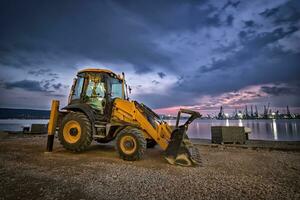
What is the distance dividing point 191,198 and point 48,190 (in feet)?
8.81

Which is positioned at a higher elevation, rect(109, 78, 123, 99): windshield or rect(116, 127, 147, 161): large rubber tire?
rect(109, 78, 123, 99): windshield

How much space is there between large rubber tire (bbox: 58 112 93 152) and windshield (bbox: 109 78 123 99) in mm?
1514

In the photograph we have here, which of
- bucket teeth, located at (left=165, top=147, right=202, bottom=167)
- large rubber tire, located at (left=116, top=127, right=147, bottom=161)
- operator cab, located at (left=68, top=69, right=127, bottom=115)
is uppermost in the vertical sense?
operator cab, located at (left=68, top=69, right=127, bottom=115)

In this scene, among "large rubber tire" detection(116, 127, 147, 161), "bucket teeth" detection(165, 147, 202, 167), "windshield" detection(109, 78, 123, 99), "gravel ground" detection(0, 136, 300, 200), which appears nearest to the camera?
"gravel ground" detection(0, 136, 300, 200)

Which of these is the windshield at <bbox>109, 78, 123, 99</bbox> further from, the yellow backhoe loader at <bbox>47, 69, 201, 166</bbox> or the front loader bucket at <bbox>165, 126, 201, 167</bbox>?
the front loader bucket at <bbox>165, 126, 201, 167</bbox>

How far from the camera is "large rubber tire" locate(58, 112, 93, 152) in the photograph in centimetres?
646

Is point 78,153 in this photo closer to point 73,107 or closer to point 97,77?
point 73,107

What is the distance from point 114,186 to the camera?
367cm

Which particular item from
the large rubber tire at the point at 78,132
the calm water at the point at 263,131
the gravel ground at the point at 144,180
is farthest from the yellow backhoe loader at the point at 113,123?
the calm water at the point at 263,131

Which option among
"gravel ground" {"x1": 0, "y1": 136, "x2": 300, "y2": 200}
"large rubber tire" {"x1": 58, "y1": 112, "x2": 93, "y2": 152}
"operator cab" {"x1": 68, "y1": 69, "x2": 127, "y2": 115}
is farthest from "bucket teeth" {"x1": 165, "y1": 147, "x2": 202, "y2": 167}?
"operator cab" {"x1": 68, "y1": 69, "x2": 127, "y2": 115}

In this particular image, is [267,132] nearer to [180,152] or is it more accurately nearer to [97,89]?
[180,152]

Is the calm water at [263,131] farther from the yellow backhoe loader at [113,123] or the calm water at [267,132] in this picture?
the yellow backhoe loader at [113,123]

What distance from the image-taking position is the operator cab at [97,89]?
23.7 ft

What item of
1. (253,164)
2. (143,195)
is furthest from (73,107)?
(253,164)
